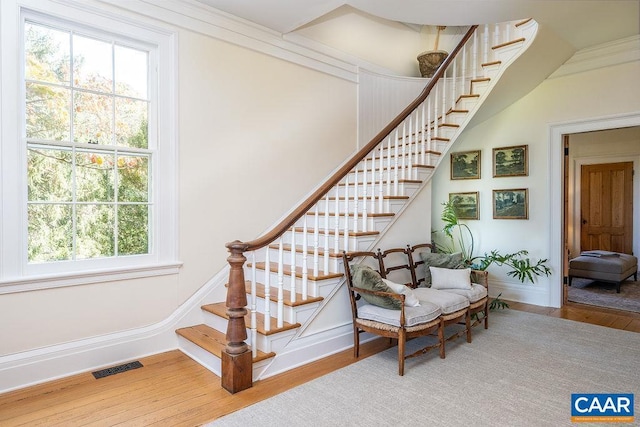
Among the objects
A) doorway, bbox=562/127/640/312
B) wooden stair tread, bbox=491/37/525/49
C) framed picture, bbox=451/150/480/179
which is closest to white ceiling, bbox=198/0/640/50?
wooden stair tread, bbox=491/37/525/49

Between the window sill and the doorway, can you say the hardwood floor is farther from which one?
the doorway

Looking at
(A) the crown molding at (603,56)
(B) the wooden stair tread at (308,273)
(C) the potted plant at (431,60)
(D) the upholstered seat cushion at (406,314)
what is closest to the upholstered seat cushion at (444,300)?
(D) the upholstered seat cushion at (406,314)

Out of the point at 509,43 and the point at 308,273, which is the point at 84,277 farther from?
the point at 509,43

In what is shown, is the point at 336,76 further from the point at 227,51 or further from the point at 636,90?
the point at 636,90

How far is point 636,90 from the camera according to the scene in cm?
422

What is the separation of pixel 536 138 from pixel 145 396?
5.16m

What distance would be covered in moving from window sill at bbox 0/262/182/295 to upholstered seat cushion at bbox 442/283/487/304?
2.61 metres

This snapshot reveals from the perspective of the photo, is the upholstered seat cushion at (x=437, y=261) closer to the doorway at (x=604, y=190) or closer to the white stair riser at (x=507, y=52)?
the white stair riser at (x=507, y=52)

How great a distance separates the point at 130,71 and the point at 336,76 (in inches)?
94.1

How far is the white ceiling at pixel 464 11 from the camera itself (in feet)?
10.6

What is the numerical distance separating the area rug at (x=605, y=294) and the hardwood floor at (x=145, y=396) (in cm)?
384

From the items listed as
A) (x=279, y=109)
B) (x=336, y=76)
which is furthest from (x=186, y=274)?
(x=336, y=76)

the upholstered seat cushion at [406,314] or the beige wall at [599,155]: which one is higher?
the beige wall at [599,155]

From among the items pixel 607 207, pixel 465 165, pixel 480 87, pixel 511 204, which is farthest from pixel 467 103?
pixel 607 207
